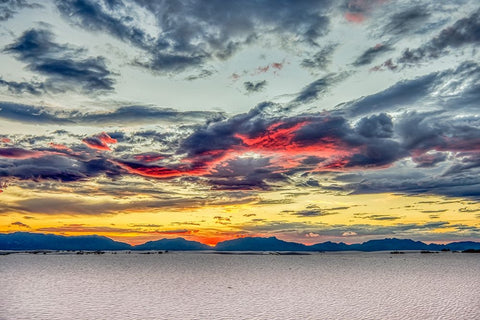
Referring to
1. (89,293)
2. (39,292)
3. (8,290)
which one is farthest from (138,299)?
(8,290)

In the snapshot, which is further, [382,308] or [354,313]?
[382,308]

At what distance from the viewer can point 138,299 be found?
32969 mm

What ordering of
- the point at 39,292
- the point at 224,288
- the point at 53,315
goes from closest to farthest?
the point at 53,315
the point at 39,292
the point at 224,288

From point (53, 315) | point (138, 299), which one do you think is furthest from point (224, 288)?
point (53, 315)

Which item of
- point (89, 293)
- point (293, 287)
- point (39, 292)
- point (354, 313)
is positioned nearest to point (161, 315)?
point (354, 313)

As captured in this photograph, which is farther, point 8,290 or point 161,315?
point 8,290

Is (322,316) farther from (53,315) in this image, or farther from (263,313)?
(53,315)

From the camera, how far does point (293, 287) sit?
42.8 m

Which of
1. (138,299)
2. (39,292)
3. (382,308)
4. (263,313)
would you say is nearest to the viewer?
(263,313)

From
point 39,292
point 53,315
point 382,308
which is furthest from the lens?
point 39,292

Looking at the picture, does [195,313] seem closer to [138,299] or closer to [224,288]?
[138,299]

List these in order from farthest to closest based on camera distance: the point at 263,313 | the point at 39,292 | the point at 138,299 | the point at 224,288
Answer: the point at 224,288
the point at 39,292
the point at 138,299
the point at 263,313

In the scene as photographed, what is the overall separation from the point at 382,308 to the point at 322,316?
5652 millimetres

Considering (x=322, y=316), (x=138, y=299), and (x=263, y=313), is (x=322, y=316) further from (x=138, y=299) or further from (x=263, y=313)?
(x=138, y=299)
